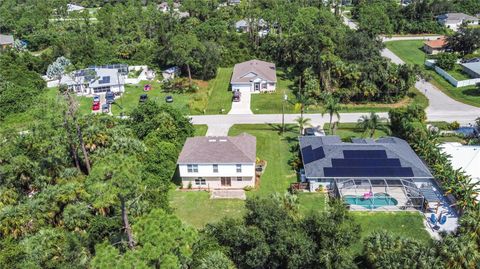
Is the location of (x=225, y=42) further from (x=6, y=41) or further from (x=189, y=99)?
(x=6, y=41)

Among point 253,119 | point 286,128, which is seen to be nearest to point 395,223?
point 286,128

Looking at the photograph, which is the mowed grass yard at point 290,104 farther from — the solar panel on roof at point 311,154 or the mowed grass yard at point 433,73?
the solar panel on roof at point 311,154

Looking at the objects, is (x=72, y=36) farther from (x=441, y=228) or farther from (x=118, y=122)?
(x=441, y=228)

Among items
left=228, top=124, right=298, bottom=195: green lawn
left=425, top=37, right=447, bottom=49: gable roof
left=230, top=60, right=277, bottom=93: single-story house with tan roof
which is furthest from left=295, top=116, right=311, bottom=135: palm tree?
left=425, top=37, right=447, bottom=49: gable roof

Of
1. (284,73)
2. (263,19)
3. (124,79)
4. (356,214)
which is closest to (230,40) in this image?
(263,19)

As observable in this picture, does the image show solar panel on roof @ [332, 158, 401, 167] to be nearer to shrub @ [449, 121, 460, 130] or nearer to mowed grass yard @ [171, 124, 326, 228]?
mowed grass yard @ [171, 124, 326, 228]

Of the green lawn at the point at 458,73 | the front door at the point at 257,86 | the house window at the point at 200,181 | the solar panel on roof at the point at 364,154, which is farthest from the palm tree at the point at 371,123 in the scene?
the green lawn at the point at 458,73

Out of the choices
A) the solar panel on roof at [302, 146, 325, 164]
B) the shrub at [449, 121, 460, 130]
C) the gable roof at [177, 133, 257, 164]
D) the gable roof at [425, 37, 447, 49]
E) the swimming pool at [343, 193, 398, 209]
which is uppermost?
the gable roof at [177, 133, 257, 164]
